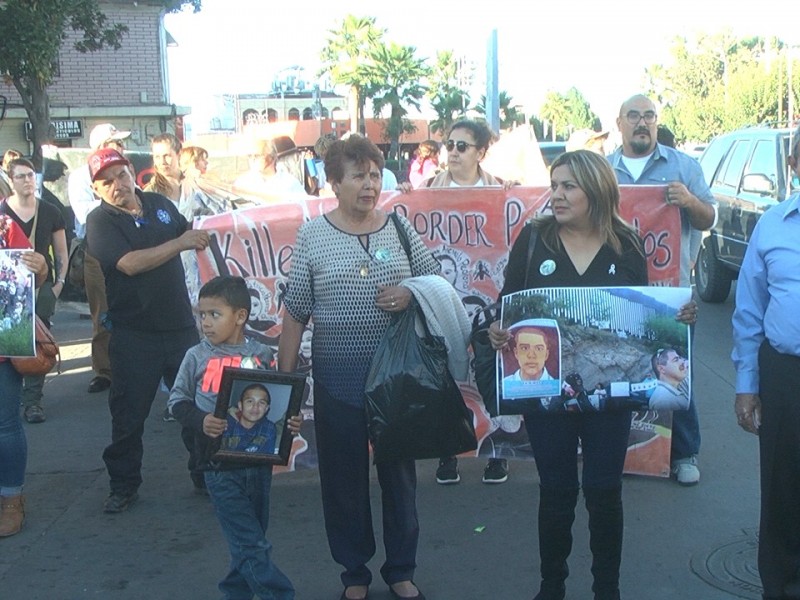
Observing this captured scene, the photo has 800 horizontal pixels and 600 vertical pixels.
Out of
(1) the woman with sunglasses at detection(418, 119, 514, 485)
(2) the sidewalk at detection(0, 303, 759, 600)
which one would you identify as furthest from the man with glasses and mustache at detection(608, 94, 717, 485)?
(1) the woman with sunglasses at detection(418, 119, 514, 485)

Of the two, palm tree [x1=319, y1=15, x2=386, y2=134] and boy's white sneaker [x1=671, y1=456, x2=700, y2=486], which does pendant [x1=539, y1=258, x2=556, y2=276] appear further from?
palm tree [x1=319, y1=15, x2=386, y2=134]

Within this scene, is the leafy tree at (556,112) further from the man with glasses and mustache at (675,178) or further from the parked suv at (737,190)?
the man with glasses and mustache at (675,178)

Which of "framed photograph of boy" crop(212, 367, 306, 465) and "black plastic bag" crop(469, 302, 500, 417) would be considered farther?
"black plastic bag" crop(469, 302, 500, 417)

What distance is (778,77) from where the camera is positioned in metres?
57.7

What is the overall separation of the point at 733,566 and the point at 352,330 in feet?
6.75

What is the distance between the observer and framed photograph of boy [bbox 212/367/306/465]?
375 centimetres

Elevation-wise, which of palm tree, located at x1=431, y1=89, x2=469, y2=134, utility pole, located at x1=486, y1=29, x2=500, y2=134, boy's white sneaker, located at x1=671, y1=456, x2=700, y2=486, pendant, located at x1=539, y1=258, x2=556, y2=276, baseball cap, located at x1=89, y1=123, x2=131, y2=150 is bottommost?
boy's white sneaker, located at x1=671, y1=456, x2=700, y2=486

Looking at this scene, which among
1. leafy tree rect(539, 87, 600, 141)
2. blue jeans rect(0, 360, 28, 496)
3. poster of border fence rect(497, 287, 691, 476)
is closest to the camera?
poster of border fence rect(497, 287, 691, 476)

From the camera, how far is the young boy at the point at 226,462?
3896mm

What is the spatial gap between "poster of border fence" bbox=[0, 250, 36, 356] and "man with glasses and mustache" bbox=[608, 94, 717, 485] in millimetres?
3170

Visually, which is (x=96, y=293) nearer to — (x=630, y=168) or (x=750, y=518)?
(x=630, y=168)

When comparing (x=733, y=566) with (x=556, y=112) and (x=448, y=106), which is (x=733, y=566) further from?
(x=556, y=112)

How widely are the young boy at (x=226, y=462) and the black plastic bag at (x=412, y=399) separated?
337 mm

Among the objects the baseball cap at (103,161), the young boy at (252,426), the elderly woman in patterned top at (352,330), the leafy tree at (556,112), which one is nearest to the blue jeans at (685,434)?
the elderly woman in patterned top at (352,330)
